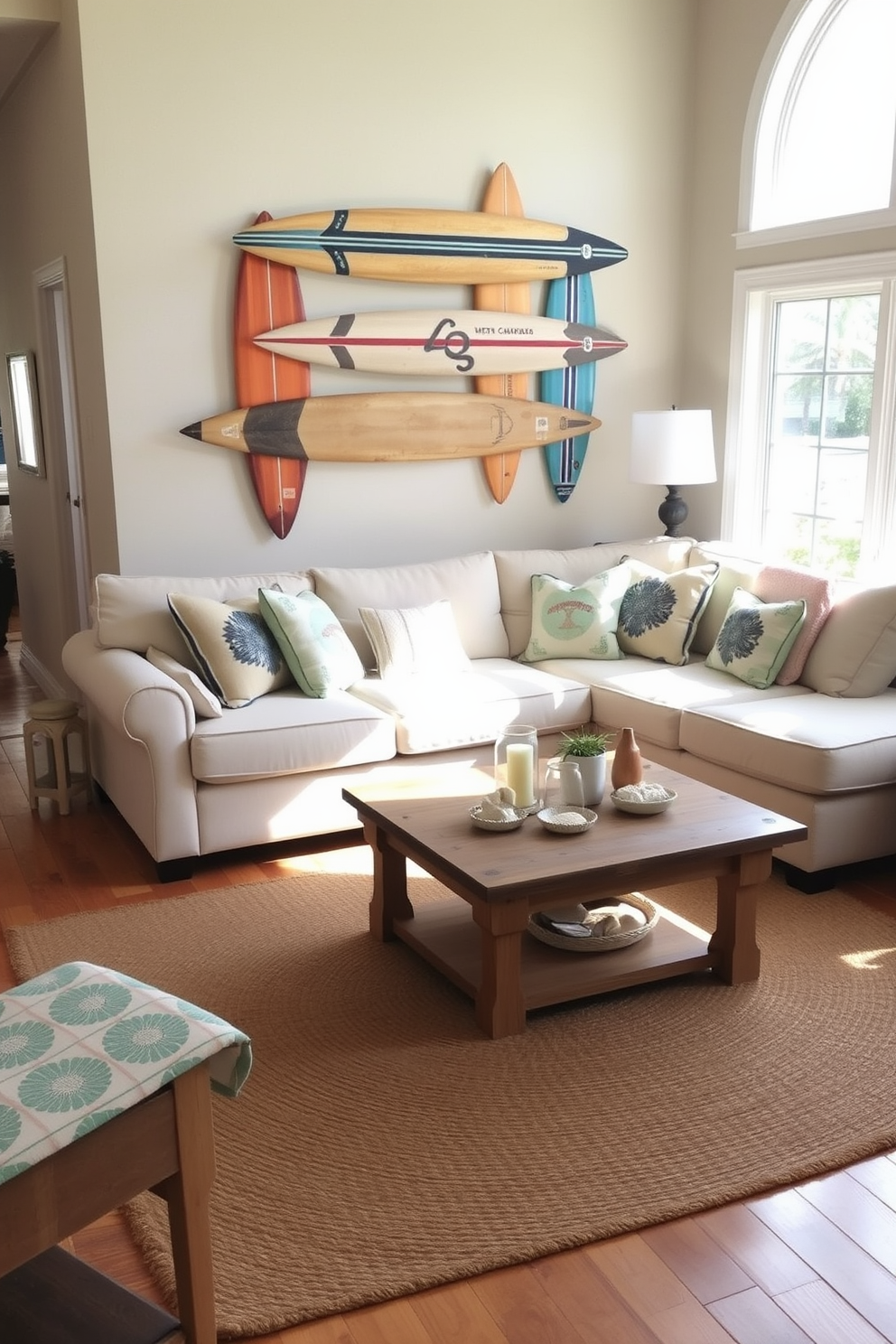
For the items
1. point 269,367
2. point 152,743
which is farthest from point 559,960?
point 269,367

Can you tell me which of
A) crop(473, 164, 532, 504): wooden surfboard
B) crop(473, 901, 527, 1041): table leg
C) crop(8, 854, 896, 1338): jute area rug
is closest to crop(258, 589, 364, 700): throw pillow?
crop(8, 854, 896, 1338): jute area rug

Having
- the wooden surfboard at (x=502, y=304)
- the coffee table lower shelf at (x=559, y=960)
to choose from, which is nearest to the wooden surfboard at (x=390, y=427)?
the wooden surfboard at (x=502, y=304)

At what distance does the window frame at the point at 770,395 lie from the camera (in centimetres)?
452

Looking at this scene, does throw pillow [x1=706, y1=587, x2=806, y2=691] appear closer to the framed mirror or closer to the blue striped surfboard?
the blue striped surfboard

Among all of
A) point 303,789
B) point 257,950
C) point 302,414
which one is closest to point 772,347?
point 302,414

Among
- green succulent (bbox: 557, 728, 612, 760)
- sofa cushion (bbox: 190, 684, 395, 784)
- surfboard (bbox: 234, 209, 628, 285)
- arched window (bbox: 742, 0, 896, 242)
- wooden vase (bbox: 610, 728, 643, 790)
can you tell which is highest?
arched window (bbox: 742, 0, 896, 242)

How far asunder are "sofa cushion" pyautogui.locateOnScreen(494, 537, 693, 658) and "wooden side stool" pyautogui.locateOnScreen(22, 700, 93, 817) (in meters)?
1.70

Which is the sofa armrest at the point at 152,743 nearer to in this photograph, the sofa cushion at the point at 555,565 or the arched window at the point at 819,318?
the sofa cushion at the point at 555,565

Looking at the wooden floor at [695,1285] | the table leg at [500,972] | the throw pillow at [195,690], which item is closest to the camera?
the wooden floor at [695,1285]

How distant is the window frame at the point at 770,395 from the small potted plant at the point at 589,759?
1926mm

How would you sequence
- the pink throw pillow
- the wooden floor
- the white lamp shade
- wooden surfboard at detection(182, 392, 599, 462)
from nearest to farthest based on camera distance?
the wooden floor → the pink throw pillow → wooden surfboard at detection(182, 392, 599, 462) → the white lamp shade

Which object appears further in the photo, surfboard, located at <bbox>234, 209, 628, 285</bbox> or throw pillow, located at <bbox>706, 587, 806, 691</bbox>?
surfboard, located at <bbox>234, 209, 628, 285</bbox>

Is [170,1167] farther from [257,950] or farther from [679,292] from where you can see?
[679,292]

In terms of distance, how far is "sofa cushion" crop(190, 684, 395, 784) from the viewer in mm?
3828
